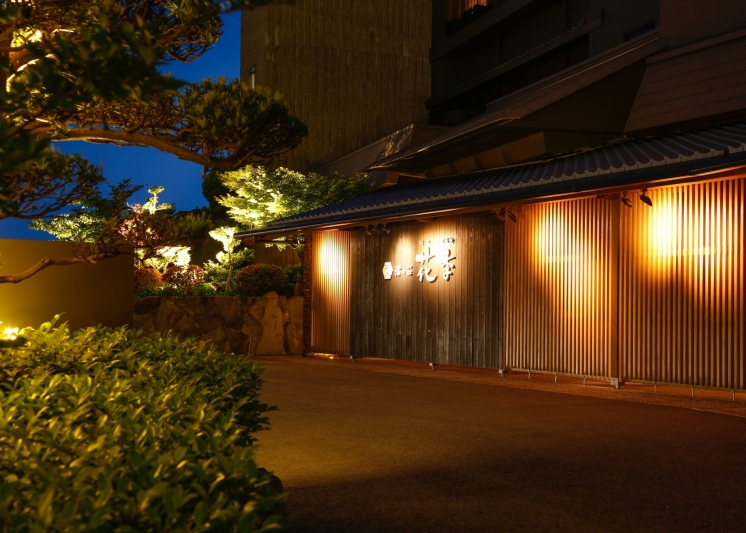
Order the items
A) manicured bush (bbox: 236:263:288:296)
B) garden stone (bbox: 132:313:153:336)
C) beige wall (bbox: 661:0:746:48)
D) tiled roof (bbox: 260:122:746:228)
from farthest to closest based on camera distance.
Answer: manicured bush (bbox: 236:263:288:296) → garden stone (bbox: 132:313:153:336) → beige wall (bbox: 661:0:746:48) → tiled roof (bbox: 260:122:746:228)

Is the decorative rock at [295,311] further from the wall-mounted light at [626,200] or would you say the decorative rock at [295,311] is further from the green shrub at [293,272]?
the wall-mounted light at [626,200]

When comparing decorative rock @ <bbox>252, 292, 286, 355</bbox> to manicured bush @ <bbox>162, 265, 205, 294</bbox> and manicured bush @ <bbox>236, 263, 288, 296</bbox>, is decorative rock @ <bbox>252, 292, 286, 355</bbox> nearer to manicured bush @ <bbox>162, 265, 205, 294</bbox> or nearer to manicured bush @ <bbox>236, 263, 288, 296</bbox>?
manicured bush @ <bbox>236, 263, 288, 296</bbox>

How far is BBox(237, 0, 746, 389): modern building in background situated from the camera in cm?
1152

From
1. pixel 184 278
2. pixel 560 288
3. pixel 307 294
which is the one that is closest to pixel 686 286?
pixel 560 288

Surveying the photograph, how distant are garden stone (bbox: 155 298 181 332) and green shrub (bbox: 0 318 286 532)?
1359cm

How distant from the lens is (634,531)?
5.16m

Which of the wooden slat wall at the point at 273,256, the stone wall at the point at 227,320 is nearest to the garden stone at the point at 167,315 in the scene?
the stone wall at the point at 227,320

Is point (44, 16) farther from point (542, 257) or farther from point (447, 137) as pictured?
point (447, 137)

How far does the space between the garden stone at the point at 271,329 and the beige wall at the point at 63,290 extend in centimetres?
652

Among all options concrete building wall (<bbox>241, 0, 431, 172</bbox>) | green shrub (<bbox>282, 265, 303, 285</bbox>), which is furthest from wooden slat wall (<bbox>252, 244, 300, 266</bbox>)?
green shrub (<bbox>282, 265, 303, 285</bbox>)

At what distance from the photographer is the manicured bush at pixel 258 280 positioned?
815 inches

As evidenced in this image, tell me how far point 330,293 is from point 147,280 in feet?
22.0

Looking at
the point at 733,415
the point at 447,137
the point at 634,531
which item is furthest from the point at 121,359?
the point at 447,137

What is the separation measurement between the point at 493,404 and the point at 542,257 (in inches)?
156
